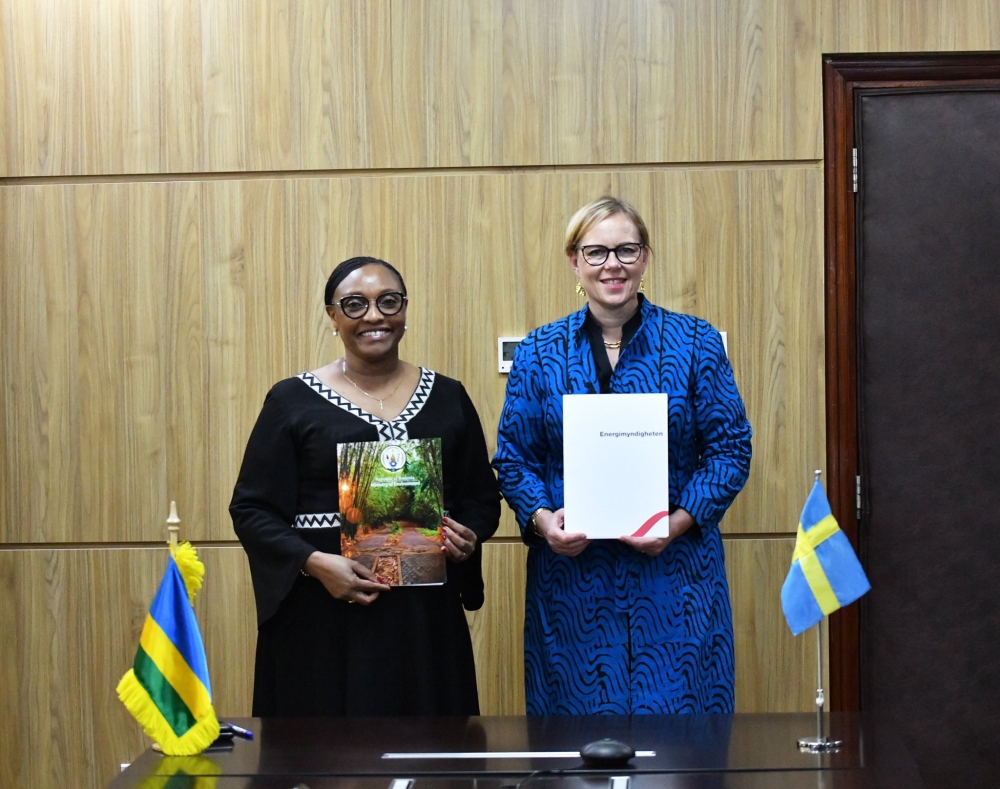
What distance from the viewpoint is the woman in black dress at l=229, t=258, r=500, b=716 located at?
2824mm

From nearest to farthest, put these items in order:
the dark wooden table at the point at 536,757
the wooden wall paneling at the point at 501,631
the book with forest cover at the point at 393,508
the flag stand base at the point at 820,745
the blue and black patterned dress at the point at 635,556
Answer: the dark wooden table at the point at 536,757 < the flag stand base at the point at 820,745 < the book with forest cover at the point at 393,508 < the blue and black patterned dress at the point at 635,556 < the wooden wall paneling at the point at 501,631

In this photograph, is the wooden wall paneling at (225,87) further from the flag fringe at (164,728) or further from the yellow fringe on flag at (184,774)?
the yellow fringe on flag at (184,774)

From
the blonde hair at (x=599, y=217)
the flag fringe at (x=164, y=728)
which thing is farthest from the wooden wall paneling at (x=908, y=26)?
the flag fringe at (x=164, y=728)

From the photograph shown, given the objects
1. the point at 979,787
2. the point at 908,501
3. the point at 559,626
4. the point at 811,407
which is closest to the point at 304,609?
the point at 559,626

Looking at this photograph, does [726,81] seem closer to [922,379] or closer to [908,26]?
[908,26]

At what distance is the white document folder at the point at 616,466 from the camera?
2.74 meters

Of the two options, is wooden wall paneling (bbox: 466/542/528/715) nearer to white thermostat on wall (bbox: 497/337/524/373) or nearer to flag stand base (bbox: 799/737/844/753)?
white thermostat on wall (bbox: 497/337/524/373)

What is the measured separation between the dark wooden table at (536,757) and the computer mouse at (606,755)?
21 millimetres

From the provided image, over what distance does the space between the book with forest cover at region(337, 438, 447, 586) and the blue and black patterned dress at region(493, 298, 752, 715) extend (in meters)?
0.25

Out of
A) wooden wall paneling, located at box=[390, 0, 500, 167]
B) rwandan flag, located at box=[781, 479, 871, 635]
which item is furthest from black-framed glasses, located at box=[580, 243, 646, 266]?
wooden wall paneling, located at box=[390, 0, 500, 167]

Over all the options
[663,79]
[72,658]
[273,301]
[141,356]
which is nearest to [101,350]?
[141,356]

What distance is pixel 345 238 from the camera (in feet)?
12.6

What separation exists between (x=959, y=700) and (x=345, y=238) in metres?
2.55

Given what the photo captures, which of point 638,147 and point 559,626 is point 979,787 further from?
point 638,147
